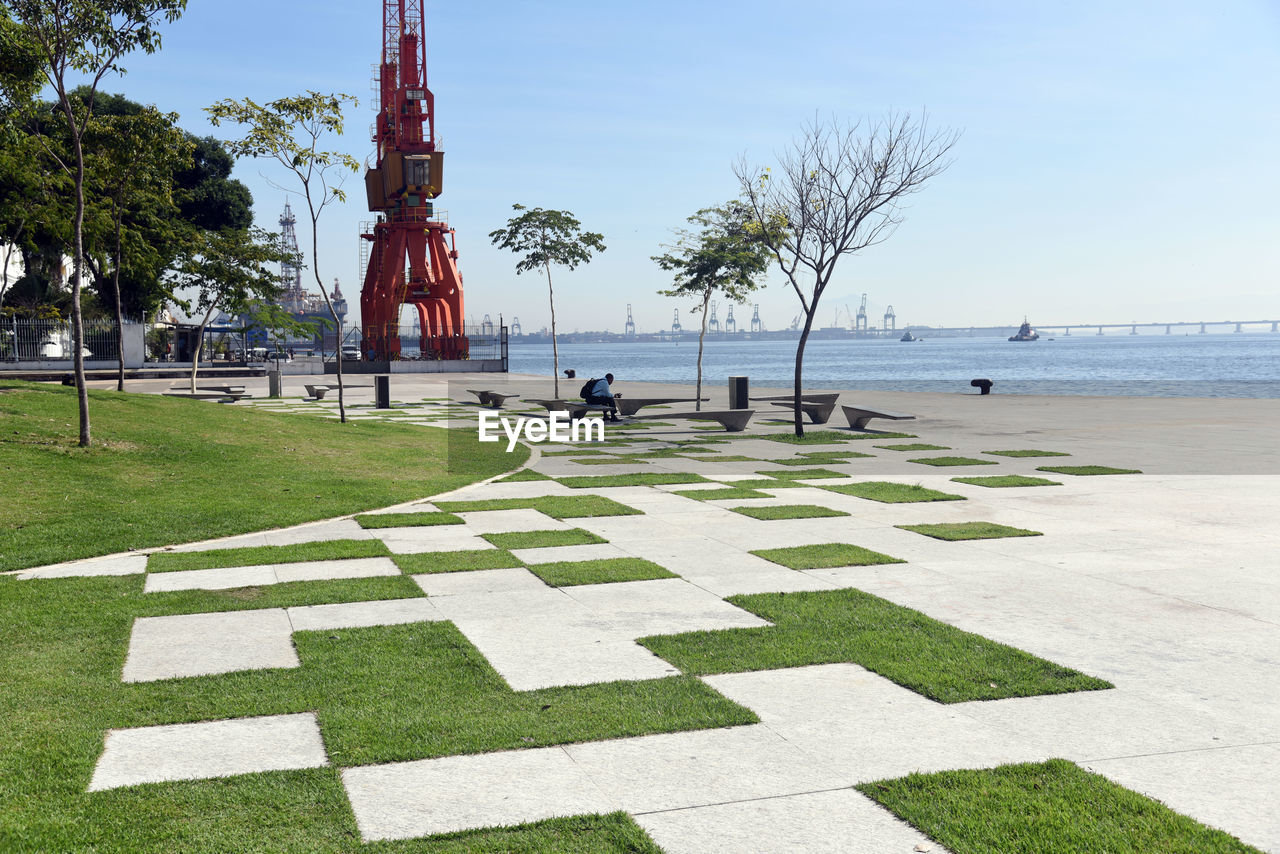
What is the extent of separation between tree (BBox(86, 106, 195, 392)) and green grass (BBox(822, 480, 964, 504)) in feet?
50.5

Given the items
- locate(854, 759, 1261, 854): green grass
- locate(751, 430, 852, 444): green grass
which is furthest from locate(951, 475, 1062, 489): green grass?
locate(854, 759, 1261, 854): green grass

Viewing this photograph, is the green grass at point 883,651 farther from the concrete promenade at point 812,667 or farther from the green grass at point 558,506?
the green grass at point 558,506

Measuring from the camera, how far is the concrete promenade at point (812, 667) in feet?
12.1

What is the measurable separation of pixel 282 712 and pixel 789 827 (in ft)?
8.09

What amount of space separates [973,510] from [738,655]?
576 centimetres

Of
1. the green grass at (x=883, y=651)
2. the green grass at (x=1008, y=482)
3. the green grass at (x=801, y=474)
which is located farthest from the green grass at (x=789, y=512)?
the green grass at (x=883, y=651)

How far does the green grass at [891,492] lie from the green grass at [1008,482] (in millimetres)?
859

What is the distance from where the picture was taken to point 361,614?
634cm

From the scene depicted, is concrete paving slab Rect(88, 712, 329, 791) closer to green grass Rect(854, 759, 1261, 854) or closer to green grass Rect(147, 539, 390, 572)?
green grass Rect(854, 759, 1261, 854)

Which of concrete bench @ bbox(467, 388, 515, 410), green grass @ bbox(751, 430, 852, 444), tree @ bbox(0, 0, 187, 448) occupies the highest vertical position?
tree @ bbox(0, 0, 187, 448)

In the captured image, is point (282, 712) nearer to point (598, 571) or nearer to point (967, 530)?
point (598, 571)

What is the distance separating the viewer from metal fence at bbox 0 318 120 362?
146 ft

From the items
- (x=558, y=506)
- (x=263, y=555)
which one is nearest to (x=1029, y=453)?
(x=558, y=506)

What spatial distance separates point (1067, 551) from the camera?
320 inches
